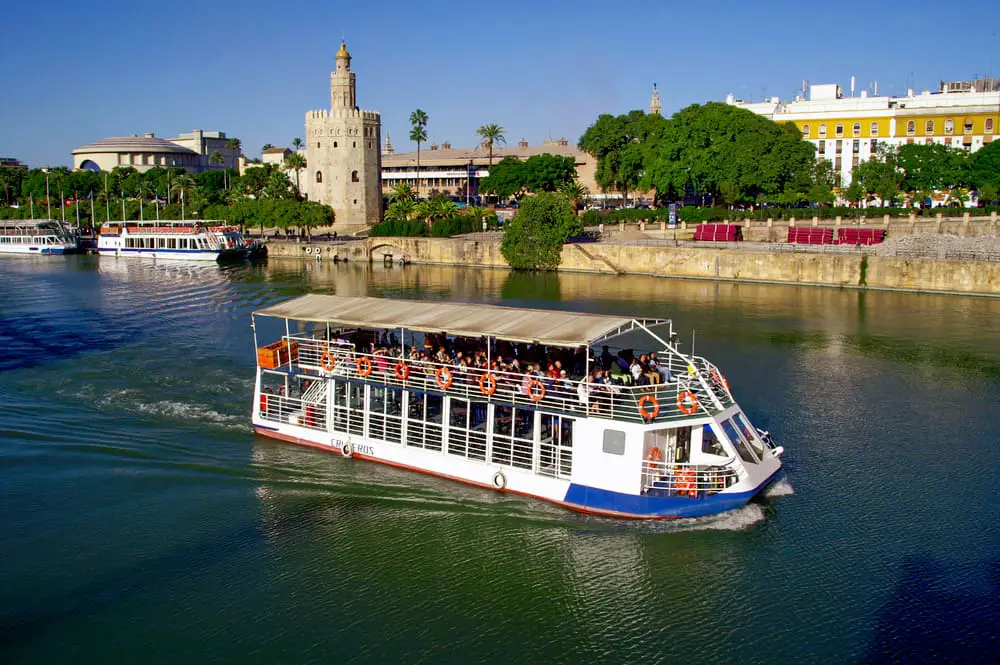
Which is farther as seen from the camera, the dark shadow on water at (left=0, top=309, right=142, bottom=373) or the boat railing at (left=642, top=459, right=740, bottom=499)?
the dark shadow on water at (left=0, top=309, right=142, bottom=373)

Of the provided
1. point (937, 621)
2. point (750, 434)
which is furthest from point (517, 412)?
point (937, 621)

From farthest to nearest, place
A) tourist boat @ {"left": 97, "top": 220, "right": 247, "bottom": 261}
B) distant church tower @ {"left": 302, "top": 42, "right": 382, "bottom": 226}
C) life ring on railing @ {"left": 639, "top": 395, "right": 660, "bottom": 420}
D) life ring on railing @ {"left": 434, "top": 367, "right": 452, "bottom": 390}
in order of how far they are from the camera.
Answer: distant church tower @ {"left": 302, "top": 42, "right": 382, "bottom": 226}, tourist boat @ {"left": 97, "top": 220, "right": 247, "bottom": 261}, life ring on railing @ {"left": 434, "top": 367, "right": 452, "bottom": 390}, life ring on railing @ {"left": 639, "top": 395, "right": 660, "bottom": 420}

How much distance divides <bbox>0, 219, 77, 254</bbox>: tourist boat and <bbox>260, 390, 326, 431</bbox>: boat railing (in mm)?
73843

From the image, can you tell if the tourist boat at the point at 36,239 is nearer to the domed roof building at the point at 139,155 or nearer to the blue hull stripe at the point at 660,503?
the domed roof building at the point at 139,155

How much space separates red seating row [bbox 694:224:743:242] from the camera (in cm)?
6588

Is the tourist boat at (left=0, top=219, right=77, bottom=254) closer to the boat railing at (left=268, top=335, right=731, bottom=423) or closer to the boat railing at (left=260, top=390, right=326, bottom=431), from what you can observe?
Result: the boat railing at (left=260, top=390, right=326, bottom=431)

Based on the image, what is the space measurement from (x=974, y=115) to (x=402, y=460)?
261 feet

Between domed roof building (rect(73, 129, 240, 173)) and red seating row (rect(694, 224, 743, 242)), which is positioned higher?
domed roof building (rect(73, 129, 240, 173))

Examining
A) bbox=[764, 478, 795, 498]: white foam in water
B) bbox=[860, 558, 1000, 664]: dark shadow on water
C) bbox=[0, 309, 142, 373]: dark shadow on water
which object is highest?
bbox=[0, 309, 142, 373]: dark shadow on water

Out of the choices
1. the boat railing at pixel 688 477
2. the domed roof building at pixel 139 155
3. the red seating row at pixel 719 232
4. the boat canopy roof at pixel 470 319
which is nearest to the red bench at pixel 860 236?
the red seating row at pixel 719 232

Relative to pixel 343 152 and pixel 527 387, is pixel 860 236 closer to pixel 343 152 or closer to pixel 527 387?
pixel 527 387

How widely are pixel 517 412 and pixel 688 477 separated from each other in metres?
4.24

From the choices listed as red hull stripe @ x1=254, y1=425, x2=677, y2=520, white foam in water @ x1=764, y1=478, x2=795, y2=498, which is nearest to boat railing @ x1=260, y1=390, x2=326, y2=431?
red hull stripe @ x1=254, y1=425, x2=677, y2=520

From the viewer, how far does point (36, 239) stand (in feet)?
286
